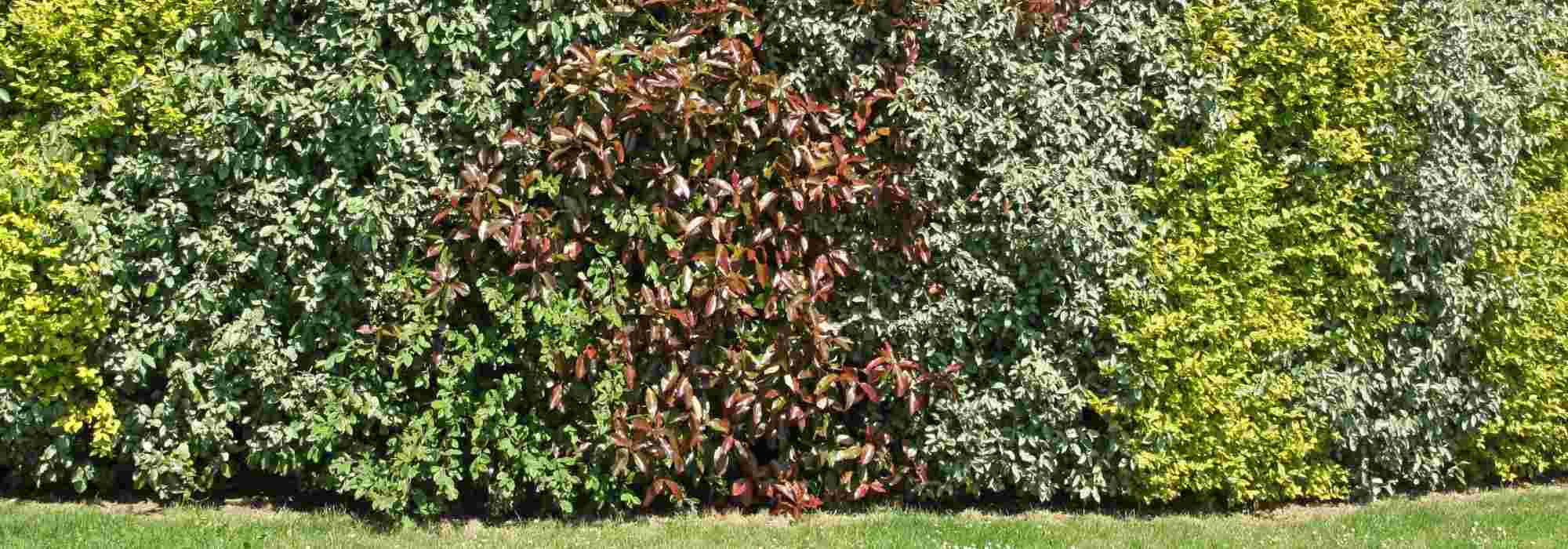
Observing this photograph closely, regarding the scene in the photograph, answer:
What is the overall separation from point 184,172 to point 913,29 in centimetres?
324

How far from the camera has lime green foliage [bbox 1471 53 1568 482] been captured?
22.2 ft

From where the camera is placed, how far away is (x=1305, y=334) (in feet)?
20.5

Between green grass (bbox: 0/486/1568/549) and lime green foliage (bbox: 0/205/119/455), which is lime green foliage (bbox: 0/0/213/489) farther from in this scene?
green grass (bbox: 0/486/1568/549)

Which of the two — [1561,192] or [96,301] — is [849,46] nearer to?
[96,301]

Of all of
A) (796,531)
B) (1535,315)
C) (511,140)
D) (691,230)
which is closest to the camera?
(511,140)

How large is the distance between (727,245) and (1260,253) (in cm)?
254

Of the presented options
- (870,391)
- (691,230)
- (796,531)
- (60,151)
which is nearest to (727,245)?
(691,230)

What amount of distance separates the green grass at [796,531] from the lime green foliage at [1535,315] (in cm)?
77

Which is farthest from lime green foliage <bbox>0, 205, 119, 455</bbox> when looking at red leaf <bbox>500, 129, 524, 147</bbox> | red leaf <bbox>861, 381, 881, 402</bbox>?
red leaf <bbox>861, 381, 881, 402</bbox>

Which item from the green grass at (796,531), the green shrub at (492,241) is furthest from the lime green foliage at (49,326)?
the green grass at (796,531)

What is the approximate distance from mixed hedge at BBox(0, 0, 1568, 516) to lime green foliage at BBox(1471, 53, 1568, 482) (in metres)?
0.38

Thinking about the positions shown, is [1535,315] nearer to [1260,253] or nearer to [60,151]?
[1260,253]

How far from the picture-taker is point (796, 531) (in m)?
5.84

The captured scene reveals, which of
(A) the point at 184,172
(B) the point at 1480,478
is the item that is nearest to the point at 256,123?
(A) the point at 184,172
